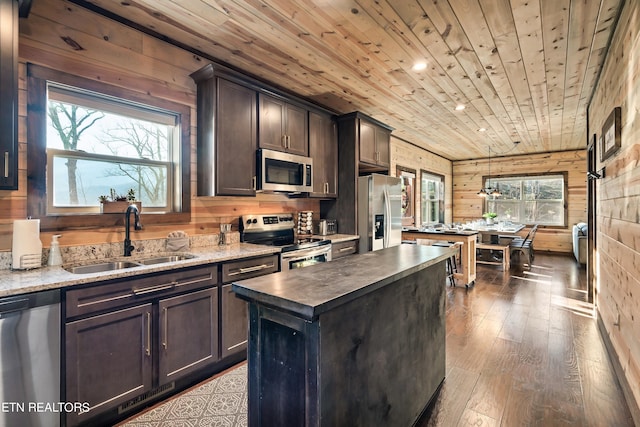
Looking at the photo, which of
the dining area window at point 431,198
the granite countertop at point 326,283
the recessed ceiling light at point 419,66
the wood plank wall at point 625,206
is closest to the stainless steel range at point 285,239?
the granite countertop at point 326,283

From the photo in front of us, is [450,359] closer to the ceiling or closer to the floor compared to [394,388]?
closer to the floor

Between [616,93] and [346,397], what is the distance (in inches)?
120

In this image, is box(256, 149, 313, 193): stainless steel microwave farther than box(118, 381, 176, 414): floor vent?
Yes

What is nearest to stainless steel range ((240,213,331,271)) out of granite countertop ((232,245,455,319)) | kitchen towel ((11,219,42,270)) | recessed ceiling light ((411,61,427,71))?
granite countertop ((232,245,455,319))

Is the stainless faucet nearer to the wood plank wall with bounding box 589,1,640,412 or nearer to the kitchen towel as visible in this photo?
the kitchen towel

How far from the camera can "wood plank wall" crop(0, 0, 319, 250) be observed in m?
1.92

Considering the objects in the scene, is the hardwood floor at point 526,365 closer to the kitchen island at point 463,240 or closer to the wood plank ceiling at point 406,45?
the kitchen island at point 463,240

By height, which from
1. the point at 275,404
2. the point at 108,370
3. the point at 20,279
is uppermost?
the point at 20,279

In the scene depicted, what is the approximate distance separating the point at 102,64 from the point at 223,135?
0.98 meters

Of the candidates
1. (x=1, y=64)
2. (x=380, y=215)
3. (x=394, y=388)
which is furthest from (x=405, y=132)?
(x=1, y=64)

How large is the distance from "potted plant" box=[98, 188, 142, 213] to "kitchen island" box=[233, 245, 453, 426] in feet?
5.05

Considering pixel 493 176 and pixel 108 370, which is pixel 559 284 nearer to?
pixel 493 176

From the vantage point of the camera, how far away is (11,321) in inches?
56.9

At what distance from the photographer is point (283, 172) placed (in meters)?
3.31
